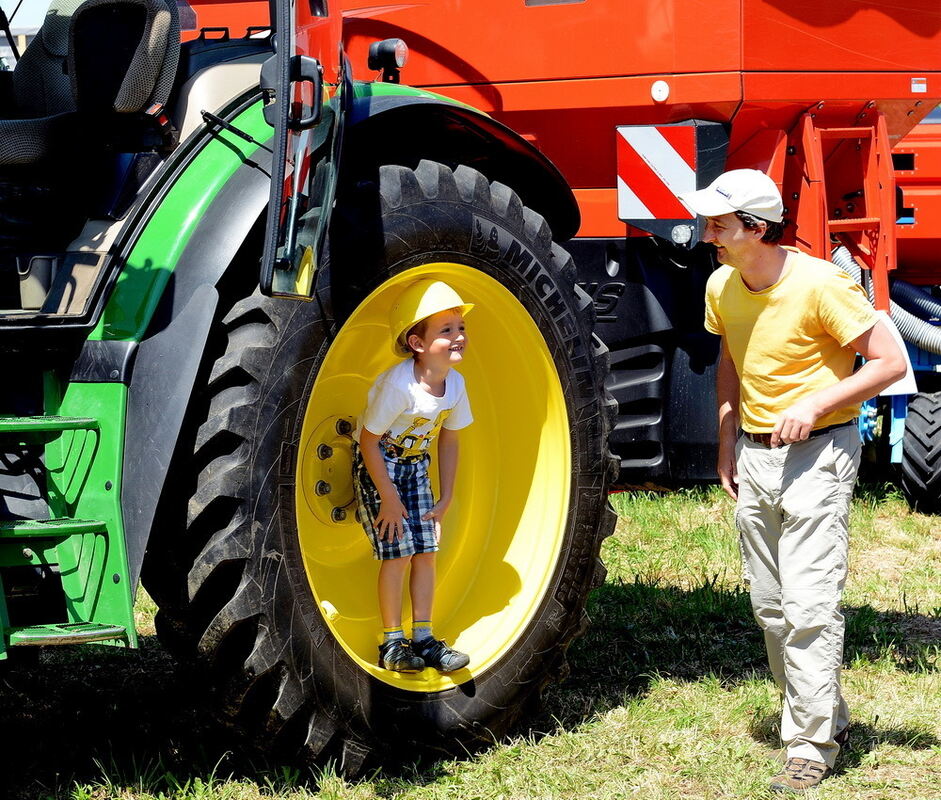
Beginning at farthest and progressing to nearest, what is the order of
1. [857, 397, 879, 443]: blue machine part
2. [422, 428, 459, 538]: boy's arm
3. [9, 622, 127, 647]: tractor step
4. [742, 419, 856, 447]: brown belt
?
1. [857, 397, 879, 443]: blue machine part
2. [422, 428, 459, 538]: boy's arm
3. [742, 419, 856, 447]: brown belt
4. [9, 622, 127, 647]: tractor step

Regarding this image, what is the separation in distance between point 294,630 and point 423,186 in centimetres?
116

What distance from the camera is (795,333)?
3434 mm

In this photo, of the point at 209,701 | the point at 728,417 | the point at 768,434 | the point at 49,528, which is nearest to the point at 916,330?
the point at 728,417

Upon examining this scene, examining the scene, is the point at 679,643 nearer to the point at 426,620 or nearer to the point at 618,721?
the point at 618,721

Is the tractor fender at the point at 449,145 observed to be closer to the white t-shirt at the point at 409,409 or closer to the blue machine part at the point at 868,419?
the white t-shirt at the point at 409,409

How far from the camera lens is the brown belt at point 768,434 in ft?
11.3

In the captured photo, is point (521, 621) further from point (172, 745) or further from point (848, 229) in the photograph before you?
point (848, 229)

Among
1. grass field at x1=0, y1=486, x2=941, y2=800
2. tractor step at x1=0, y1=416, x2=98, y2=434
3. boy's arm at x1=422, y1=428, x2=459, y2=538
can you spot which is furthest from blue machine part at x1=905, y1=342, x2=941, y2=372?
tractor step at x1=0, y1=416, x2=98, y2=434

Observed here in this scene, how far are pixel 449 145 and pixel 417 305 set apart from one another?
75 cm

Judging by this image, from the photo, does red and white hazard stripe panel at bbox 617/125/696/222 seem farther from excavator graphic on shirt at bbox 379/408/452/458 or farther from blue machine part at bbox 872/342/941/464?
excavator graphic on shirt at bbox 379/408/452/458

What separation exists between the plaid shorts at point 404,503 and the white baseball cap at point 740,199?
0.97m

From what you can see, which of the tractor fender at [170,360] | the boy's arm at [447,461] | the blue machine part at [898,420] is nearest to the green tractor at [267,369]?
the tractor fender at [170,360]

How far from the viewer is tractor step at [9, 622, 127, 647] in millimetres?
2660

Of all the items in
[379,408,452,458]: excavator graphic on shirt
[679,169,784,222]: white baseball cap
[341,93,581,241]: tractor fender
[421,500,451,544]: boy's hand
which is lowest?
[421,500,451,544]: boy's hand
